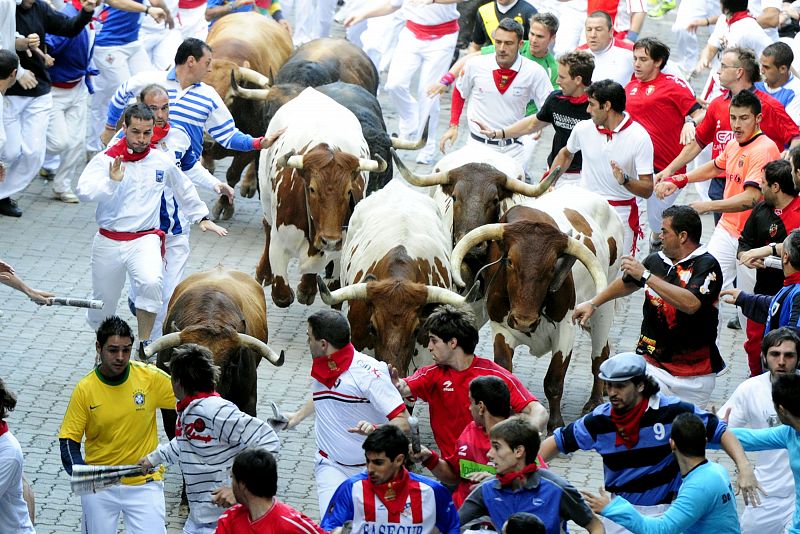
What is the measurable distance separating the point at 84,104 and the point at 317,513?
722 centimetres

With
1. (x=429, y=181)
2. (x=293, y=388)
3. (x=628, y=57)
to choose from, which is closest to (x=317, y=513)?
(x=293, y=388)

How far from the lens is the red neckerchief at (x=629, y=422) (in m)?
7.20

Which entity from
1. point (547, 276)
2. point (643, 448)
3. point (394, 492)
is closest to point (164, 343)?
point (394, 492)

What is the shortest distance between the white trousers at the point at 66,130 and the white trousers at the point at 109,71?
29.2 inches

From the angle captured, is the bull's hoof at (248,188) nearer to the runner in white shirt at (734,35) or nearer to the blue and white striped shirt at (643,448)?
the runner in white shirt at (734,35)

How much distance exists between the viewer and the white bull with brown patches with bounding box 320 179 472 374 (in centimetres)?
910

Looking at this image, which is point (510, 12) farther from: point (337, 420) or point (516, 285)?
point (337, 420)

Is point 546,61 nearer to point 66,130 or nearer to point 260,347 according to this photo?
point 66,130

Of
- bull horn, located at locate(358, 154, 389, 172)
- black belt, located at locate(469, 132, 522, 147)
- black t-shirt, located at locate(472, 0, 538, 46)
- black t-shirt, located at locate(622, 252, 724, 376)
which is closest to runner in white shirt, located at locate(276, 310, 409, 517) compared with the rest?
black t-shirt, located at locate(622, 252, 724, 376)

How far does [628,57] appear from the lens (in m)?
14.3

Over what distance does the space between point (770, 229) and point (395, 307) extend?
2925mm

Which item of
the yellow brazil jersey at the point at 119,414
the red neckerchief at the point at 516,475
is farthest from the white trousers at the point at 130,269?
the red neckerchief at the point at 516,475

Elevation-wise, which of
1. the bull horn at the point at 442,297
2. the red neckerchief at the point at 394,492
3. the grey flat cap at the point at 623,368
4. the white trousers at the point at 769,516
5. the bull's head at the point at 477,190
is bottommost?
the bull's head at the point at 477,190

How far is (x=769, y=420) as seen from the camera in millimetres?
7973
